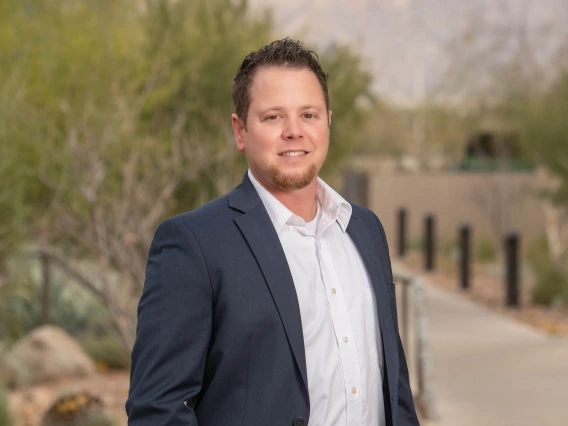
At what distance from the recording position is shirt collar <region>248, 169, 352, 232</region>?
2.62 meters

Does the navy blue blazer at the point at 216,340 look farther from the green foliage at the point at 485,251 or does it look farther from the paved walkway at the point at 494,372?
the green foliage at the point at 485,251

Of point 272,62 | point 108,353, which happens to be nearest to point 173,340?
point 272,62

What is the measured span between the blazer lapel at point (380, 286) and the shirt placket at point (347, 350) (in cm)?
12

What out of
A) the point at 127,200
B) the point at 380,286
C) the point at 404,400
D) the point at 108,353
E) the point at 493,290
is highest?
the point at 380,286

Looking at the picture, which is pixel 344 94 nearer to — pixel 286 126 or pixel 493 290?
pixel 493 290

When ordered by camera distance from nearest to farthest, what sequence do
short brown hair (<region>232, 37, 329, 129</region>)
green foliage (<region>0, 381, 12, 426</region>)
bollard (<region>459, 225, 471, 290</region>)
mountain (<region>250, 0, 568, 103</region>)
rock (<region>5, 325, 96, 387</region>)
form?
1. short brown hair (<region>232, 37, 329, 129</region>)
2. green foliage (<region>0, 381, 12, 426</region>)
3. rock (<region>5, 325, 96, 387</region>)
4. bollard (<region>459, 225, 471, 290</region>)
5. mountain (<region>250, 0, 568, 103</region>)

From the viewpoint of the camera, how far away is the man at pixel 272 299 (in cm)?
240

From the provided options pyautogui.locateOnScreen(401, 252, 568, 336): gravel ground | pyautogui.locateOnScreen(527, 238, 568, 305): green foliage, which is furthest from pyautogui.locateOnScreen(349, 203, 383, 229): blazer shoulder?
pyautogui.locateOnScreen(527, 238, 568, 305): green foliage

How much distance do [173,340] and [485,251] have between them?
2026cm

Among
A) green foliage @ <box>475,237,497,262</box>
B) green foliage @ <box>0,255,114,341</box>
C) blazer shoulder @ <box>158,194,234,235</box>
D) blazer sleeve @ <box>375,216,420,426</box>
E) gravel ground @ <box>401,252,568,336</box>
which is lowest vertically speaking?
green foliage @ <box>475,237,497,262</box>

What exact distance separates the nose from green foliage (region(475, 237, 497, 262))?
19.9 meters

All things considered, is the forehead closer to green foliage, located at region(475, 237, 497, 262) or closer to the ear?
the ear

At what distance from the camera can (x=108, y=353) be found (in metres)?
9.47

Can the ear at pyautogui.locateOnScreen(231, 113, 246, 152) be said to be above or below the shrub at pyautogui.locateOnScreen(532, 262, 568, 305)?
above
